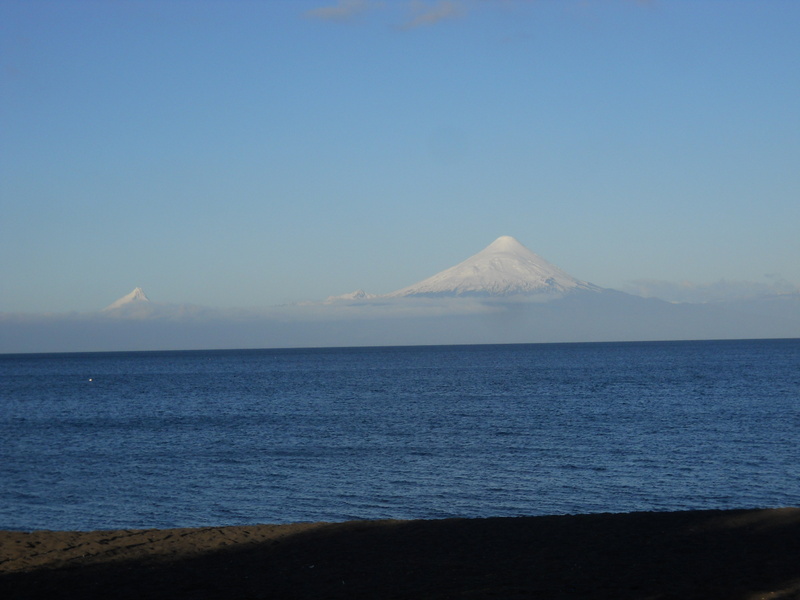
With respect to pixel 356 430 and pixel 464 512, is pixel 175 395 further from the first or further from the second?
pixel 464 512

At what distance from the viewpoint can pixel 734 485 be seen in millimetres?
24281

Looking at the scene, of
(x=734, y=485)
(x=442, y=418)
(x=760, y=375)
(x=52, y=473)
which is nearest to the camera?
(x=734, y=485)

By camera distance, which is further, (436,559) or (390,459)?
(390,459)

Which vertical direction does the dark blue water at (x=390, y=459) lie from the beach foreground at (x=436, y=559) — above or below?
below

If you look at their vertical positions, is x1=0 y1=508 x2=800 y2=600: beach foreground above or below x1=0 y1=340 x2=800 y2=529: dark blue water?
above

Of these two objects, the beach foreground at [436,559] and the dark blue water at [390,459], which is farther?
the dark blue water at [390,459]

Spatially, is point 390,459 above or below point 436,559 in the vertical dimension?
below

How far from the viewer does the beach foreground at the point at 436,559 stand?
1109 centimetres

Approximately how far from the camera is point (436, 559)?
12992 millimetres

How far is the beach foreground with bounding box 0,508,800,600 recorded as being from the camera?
1109 centimetres

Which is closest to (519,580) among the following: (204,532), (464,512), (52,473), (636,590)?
(636,590)

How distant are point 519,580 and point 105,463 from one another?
23.4 m

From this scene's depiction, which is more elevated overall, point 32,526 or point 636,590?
point 636,590

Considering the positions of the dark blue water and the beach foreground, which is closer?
the beach foreground
